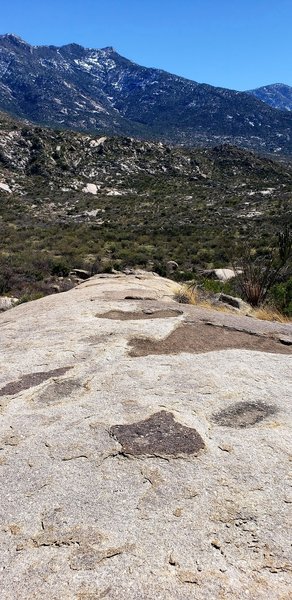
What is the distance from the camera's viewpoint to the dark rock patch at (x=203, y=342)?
6.88m

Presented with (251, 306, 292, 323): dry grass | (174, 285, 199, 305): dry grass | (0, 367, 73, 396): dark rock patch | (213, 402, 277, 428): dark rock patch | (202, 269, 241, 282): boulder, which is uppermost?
(213, 402, 277, 428): dark rock patch

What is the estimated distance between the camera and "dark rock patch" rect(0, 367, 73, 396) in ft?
18.9

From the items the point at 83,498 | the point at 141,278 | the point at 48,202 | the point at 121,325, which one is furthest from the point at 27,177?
the point at 83,498

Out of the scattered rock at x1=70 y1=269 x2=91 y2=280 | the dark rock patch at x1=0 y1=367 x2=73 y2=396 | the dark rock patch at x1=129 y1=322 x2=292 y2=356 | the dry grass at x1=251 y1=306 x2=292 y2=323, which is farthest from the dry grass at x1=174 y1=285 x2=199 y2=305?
the scattered rock at x1=70 y1=269 x2=91 y2=280

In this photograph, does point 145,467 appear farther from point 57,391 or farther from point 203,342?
point 203,342

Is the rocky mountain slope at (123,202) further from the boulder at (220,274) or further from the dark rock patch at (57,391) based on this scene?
the dark rock patch at (57,391)

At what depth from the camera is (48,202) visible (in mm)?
57719

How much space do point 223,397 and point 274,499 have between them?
170 centimetres

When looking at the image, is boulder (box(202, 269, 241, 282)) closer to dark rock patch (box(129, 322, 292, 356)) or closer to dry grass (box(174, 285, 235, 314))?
dry grass (box(174, 285, 235, 314))

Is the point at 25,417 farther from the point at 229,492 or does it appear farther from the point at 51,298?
the point at 51,298

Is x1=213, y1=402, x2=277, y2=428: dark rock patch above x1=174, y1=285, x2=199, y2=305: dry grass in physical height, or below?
above

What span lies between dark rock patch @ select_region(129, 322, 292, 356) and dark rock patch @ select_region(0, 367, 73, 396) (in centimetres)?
107

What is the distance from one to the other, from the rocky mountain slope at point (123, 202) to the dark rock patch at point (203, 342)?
559 inches

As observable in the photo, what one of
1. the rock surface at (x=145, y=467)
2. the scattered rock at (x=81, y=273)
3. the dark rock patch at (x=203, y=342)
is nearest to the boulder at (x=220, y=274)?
the scattered rock at (x=81, y=273)
